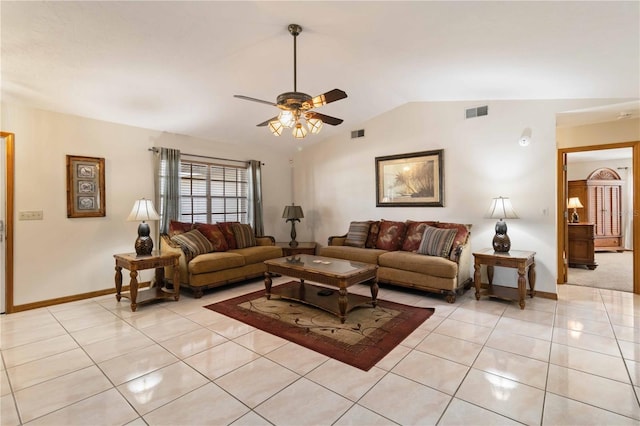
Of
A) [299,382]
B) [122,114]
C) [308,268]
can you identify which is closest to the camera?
[299,382]

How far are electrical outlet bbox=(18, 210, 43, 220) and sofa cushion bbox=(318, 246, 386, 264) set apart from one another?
3868mm

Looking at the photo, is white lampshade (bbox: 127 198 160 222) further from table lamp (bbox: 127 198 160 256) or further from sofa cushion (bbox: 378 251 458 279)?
sofa cushion (bbox: 378 251 458 279)

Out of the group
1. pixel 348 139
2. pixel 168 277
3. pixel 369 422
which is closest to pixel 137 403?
pixel 369 422

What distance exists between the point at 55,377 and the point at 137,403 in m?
0.85

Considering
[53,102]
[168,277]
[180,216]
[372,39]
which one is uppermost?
[372,39]

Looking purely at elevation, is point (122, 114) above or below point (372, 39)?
below

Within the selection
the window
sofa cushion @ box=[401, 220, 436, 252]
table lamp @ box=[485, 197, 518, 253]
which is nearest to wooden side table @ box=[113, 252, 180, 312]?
the window

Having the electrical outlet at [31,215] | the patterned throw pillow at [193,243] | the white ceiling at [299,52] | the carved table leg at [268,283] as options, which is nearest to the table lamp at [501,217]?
the white ceiling at [299,52]

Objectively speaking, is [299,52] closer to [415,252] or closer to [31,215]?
[415,252]

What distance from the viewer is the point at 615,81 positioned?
321 cm

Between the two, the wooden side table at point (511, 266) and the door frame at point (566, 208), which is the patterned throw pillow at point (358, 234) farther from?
the door frame at point (566, 208)

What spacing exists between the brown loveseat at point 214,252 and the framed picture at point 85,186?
965 millimetres

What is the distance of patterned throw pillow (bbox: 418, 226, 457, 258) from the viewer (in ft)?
13.7

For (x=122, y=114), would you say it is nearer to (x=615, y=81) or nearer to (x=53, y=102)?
(x=53, y=102)
